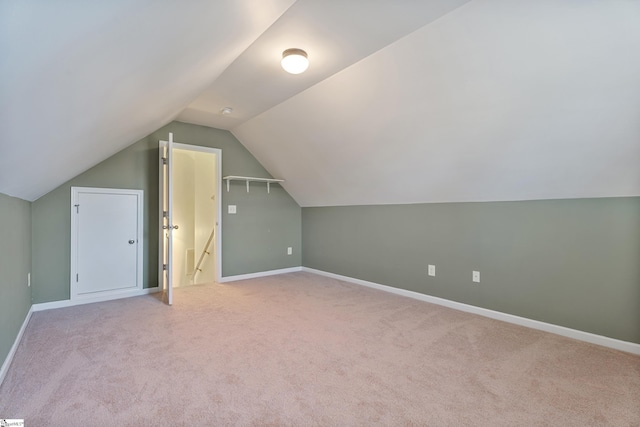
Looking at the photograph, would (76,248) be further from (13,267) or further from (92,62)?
(92,62)

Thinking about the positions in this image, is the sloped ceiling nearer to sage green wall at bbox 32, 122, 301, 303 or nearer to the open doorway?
sage green wall at bbox 32, 122, 301, 303

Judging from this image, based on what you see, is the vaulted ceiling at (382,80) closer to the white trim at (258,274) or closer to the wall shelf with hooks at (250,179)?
the wall shelf with hooks at (250,179)

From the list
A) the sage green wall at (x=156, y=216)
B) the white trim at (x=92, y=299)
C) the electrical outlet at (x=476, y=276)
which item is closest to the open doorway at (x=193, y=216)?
the sage green wall at (x=156, y=216)

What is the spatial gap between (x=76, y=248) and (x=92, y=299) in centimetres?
63

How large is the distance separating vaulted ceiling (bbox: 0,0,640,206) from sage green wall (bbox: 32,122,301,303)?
114 cm

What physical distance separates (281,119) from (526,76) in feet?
8.45

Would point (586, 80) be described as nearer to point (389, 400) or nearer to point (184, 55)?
point (389, 400)

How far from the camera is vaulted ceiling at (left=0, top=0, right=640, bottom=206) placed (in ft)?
3.54

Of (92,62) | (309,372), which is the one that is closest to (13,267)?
(92,62)

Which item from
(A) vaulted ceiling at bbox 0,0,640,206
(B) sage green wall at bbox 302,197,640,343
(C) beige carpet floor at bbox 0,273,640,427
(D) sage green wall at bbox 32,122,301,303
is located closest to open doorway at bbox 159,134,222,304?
(D) sage green wall at bbox 32,122,301,303

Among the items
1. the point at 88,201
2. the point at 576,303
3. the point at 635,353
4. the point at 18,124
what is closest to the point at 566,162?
the point at 576,303

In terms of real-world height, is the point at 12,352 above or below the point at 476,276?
below

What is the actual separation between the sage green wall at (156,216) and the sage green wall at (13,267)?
367mm

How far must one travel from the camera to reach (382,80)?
2561 mm
